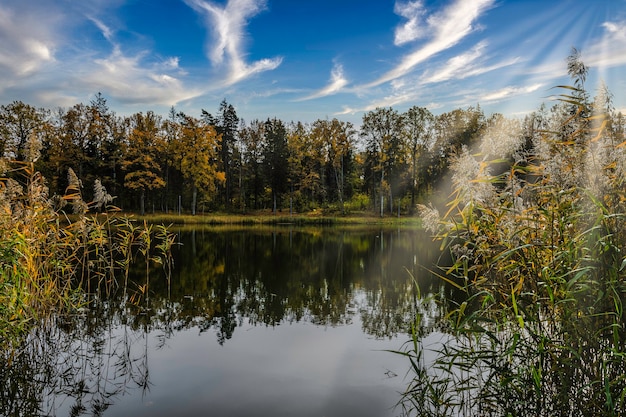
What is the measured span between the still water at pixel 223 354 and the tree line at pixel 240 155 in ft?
120

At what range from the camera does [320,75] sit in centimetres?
3831

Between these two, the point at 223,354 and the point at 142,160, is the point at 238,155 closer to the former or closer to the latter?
the point at 142,160

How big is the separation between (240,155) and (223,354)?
5689 centimetres

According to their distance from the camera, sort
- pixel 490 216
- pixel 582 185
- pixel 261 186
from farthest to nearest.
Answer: pixel 261 186, pixel 490 216, pixel 582 185

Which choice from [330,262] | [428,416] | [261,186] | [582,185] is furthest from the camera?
[261,186]

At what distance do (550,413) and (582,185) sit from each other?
7.80 ft

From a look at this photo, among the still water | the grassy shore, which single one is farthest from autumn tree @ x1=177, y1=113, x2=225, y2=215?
the still water

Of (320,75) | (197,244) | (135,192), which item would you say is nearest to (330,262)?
(197,244)

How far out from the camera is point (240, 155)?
203 ft

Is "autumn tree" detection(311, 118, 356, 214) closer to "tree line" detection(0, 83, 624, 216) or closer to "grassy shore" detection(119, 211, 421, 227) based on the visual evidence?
"tree line" detection(0, 83, 624, 216)

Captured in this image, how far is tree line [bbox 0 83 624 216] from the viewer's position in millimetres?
44344

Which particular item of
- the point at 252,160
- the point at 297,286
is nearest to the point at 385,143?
the point at 252,160

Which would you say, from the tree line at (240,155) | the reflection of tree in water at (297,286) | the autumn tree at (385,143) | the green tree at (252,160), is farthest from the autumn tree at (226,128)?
the reflection of tree in water at (297,286)

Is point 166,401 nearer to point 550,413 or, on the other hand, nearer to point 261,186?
point 550,413
